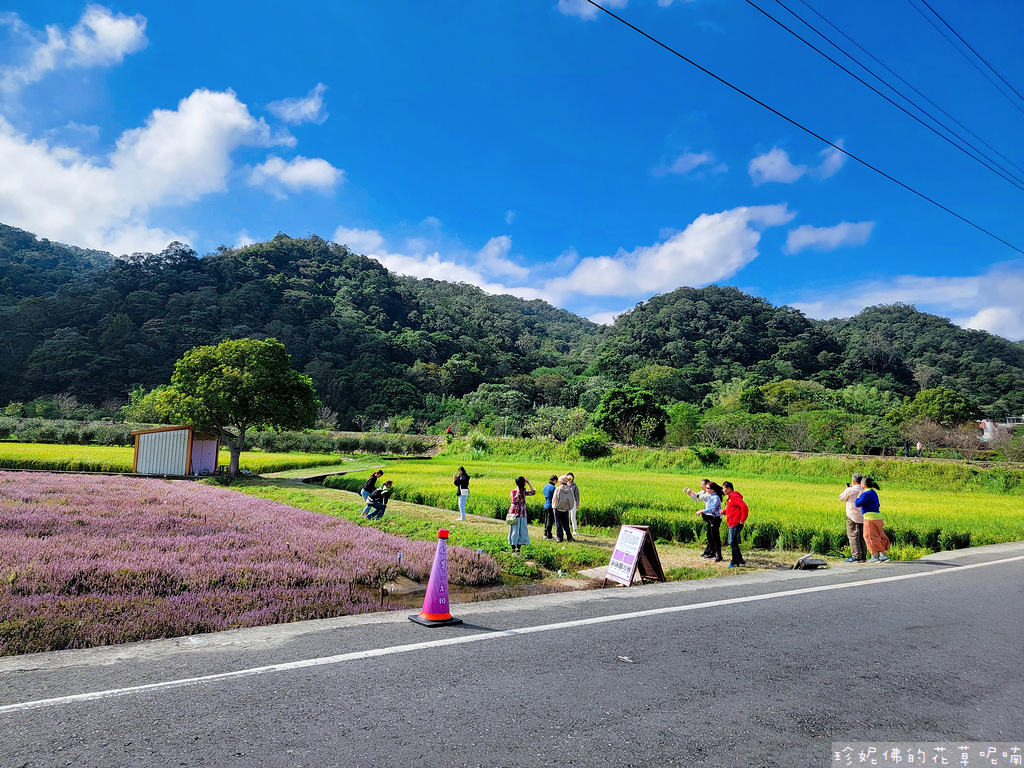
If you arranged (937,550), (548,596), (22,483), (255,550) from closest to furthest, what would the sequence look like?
(548,596) → (255,550) → (937,550) → (22,483)

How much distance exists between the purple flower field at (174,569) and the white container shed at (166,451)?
14181 millimetres

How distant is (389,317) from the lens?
107688 mm

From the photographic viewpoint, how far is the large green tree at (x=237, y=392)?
28.2m

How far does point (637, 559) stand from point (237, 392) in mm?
25094

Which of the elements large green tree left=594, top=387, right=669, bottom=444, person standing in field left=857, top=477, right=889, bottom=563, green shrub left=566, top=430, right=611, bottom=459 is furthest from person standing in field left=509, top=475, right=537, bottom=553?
large green tree left=594, top=387, right=669, bottom=444

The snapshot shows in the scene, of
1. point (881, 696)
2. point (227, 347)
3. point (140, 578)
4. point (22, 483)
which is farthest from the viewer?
point (227, 347)

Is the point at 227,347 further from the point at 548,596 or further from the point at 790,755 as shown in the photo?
the point at 790,755

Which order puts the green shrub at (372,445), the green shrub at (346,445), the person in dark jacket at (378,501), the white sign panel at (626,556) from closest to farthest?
the white sign panel at (626,556) → the person in dark jacket at (378,501) → the green shrub at (372,445) → the green shrub at (346,445)

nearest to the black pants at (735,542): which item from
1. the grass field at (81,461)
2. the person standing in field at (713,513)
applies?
the person standing in field at (713,513)

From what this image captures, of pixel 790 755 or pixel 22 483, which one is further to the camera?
pixel 22 483

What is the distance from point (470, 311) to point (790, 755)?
12931 cm

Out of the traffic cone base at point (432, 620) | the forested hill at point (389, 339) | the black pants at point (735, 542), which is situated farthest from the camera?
the forested hill at point (389, 339)

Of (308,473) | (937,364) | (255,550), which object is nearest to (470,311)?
(937,364)

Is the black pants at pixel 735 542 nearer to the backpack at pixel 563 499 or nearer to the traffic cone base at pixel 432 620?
the backpack at pixel 563 499
